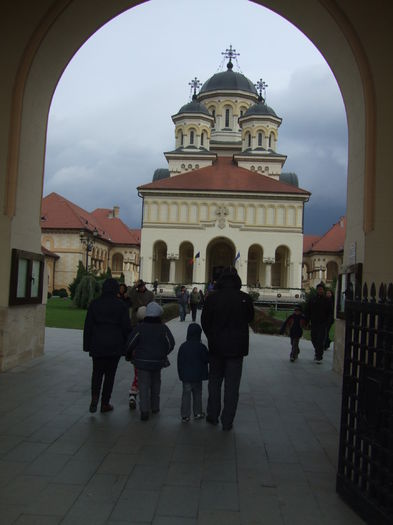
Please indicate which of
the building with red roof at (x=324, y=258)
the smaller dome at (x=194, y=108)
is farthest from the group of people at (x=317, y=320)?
the smaller dome at (x=194, y=108)

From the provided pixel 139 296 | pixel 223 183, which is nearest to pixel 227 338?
pixel 139 296

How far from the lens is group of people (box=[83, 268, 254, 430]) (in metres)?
6.39

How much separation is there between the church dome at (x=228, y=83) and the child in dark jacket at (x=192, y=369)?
214ft

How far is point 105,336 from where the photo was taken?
6.87 meters

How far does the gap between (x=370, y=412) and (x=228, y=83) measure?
68575 millimetres

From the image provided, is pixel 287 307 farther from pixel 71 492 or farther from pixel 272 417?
pixel 71 492

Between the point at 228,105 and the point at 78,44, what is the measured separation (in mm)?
59875

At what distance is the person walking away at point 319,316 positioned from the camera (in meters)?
12.2

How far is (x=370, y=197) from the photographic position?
9.12 metres

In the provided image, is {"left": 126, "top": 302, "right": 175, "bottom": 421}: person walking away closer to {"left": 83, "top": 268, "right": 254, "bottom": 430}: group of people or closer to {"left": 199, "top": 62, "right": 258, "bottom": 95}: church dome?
{"left": 83, "top": 268, "right": 254, "bottom": 430}: group of people

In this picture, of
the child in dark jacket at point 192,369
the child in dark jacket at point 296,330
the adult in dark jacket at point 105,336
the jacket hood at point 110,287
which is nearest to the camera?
the child in dark jacket at point 192,369

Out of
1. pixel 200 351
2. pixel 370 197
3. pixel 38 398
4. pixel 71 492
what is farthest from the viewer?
pixel 370 197

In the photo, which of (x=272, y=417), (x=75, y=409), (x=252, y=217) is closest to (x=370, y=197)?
(x=272, y=417)

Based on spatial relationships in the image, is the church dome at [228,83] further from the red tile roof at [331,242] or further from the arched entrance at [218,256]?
the arched entrance at [218,256]
